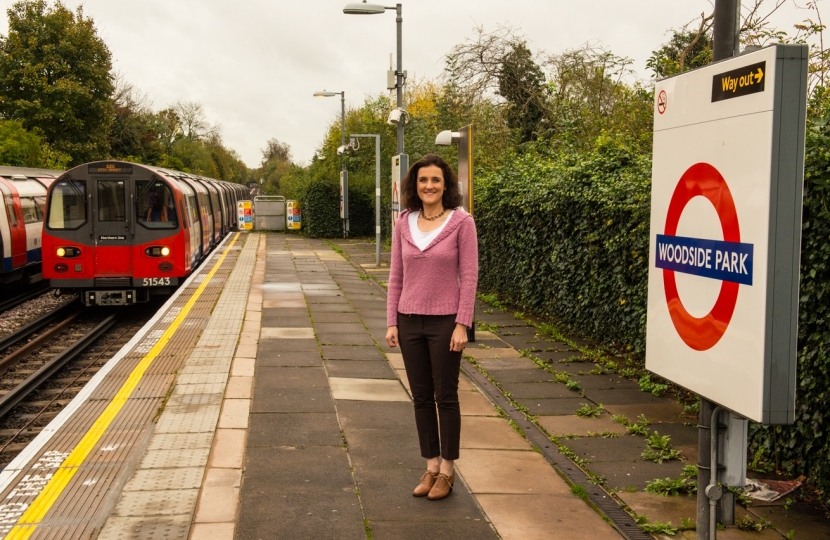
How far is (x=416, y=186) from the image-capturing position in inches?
191

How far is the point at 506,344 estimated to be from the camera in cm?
1014

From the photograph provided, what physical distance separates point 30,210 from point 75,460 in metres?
16.9

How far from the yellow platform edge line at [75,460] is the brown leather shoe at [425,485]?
1985 mm

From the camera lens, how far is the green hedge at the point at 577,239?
8.34 metres

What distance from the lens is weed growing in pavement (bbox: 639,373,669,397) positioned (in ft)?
24.2

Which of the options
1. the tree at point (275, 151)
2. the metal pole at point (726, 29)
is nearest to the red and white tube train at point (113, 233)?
the metal pole at point (726, 29)

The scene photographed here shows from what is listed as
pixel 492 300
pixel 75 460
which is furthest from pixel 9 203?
pixel 75 460

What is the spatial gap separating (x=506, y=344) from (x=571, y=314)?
971 mm

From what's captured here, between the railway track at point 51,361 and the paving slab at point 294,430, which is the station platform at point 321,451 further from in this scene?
the railway track at point 51,361

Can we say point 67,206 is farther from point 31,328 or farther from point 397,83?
point 397,83

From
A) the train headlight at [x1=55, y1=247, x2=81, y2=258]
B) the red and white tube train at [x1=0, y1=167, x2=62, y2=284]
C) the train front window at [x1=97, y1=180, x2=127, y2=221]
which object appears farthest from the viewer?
the red and white tube train at [x1=0, y1=167, x2=62, y2=284]

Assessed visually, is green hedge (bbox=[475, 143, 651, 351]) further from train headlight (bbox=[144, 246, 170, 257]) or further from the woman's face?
train headlight (bbox=[144, 246, 170, 257])

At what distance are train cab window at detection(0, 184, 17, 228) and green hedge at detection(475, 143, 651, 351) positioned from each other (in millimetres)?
10649

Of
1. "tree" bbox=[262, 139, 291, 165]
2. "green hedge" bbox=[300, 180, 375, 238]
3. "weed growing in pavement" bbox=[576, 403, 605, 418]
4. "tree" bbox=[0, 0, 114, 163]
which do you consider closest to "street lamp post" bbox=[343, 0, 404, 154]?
"weed growing in pavement" bbox=[576, 403, 605, 418]
